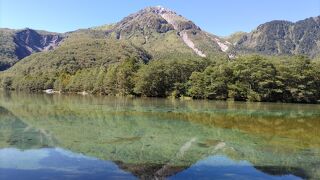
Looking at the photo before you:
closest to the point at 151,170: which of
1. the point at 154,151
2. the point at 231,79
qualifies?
the point at 154,151

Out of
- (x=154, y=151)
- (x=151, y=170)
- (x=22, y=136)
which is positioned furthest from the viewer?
(x=22, y=136)

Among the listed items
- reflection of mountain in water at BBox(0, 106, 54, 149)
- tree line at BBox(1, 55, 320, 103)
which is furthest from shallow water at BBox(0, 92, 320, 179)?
tree line at BBox(1, 55, 320, 103)

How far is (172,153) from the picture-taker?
20.2 m

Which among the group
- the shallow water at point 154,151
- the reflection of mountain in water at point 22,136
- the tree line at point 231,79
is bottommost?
the shallow water at point 154,151

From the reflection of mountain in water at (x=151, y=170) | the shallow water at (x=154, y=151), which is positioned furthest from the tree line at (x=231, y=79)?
the reflection of mountain in water at (x=151, y=170)

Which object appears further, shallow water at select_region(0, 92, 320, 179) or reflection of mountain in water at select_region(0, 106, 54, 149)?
reflection of mountain in water at select_region(0, 106, 54, 149)

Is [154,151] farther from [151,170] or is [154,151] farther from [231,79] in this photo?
[231,79]

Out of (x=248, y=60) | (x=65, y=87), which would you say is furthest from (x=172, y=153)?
(x=65, y=87)

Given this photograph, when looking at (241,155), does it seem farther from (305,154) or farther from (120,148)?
(120,148)

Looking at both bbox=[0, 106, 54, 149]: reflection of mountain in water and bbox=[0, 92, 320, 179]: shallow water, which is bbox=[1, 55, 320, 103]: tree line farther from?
bbox=[0, 106, 54, 149]: reflection of mountain in water

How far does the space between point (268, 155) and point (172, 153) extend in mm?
5123

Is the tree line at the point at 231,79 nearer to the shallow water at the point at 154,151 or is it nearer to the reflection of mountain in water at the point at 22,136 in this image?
the shallow water at the point at 154,151

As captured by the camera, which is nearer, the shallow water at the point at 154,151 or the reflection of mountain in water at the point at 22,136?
the shallow water at the point at 154,151

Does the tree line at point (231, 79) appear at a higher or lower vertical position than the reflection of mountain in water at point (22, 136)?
higher
